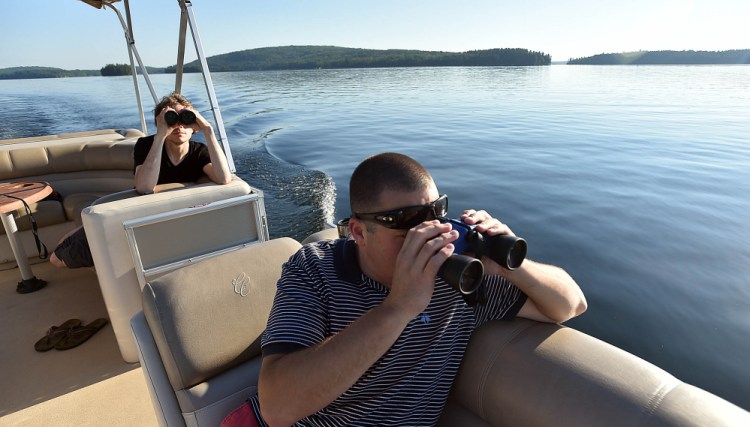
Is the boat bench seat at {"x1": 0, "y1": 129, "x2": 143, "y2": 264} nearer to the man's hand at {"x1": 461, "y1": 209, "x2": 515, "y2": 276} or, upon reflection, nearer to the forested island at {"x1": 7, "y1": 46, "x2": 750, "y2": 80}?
the man's hand at {"x1": 461, "y1": 209, "x2": 515, "y2": 276}

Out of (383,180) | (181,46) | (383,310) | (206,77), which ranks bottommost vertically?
(383,310)

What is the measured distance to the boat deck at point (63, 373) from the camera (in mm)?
1981

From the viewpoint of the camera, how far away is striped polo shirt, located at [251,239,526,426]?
1021 millimetres

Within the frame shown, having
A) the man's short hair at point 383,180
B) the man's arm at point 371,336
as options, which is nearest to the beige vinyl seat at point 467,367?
the man's arm at point 371,336

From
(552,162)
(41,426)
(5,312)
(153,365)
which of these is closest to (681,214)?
(552,162)

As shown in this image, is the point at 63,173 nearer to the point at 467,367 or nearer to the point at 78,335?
the point at 78,335

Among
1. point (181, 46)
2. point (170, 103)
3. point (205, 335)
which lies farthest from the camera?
point (181, 46)

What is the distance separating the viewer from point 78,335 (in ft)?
8.21

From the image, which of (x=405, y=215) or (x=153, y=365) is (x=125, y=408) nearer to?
(x=153, y=365)

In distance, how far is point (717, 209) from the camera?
486 cm

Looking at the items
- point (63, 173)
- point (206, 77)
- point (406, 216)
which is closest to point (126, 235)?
point (206, 77)

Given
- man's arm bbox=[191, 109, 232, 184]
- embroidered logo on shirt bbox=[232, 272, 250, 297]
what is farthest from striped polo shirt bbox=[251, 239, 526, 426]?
man's arm bbox=[191, 109, 232, 184]

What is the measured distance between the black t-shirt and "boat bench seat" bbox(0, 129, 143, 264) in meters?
1.26

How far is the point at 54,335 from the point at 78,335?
0.48 feet
